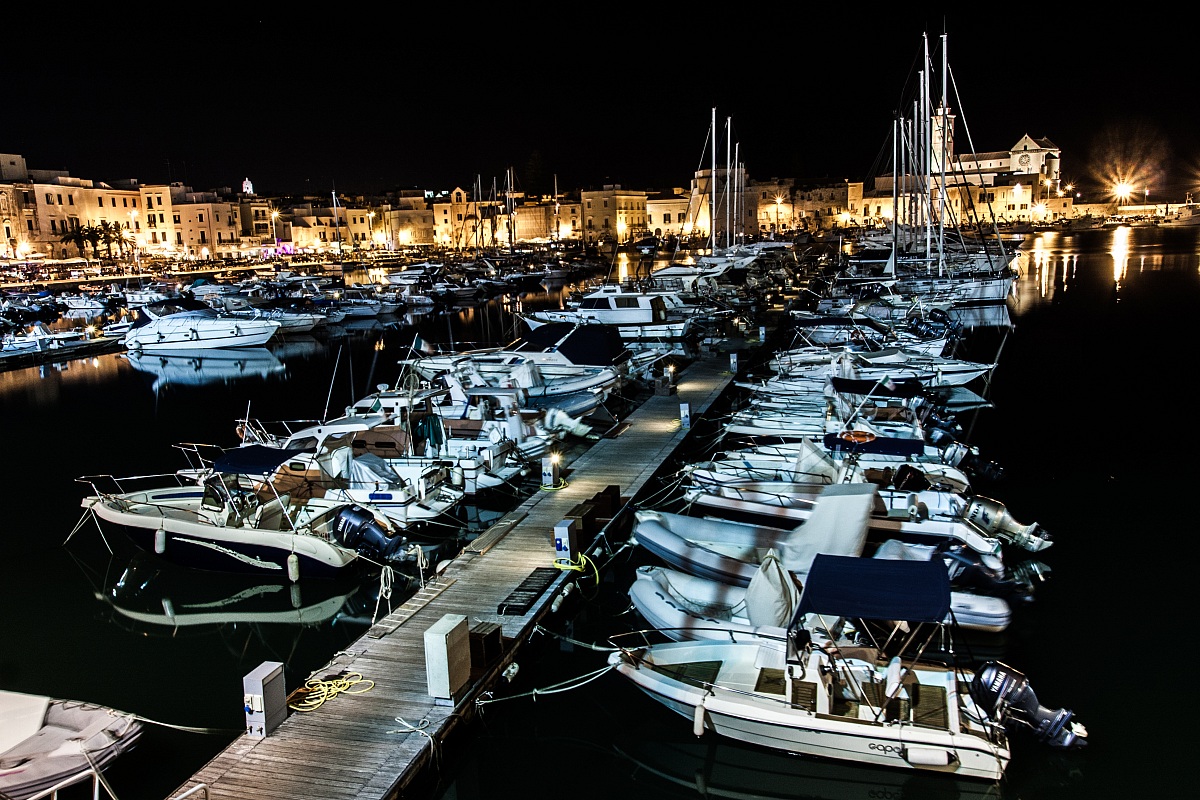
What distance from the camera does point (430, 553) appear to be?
48.3 feet

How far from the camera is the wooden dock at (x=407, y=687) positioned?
7965 millimetres

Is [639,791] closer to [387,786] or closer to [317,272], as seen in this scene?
[387,786]

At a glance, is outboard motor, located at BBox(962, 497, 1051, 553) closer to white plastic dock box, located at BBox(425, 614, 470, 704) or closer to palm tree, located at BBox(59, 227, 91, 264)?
white plastic dock box, located at BBox(425, 614, 470, 704)

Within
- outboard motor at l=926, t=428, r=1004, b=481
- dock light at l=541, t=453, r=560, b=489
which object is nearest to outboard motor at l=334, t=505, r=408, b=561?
dock light at l=541, t=453, r=560, b=489

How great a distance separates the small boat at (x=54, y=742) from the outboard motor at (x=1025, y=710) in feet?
27.6

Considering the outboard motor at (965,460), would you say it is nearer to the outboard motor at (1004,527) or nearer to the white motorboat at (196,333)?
the outboard motor at (1004,527)

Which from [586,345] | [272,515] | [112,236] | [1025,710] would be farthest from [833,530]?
[112,236]

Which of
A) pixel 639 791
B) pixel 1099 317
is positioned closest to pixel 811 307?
pixel 1099 317

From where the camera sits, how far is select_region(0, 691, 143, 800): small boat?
797 centimetres

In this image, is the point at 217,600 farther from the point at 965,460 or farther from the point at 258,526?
the point at 965,460

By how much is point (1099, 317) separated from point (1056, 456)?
2590 centimetres

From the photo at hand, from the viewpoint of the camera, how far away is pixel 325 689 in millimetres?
9367

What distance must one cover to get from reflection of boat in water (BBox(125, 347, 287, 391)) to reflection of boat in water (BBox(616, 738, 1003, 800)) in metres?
29.7

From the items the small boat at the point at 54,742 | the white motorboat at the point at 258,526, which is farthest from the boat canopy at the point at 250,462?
the small boat at the point at 54,742
